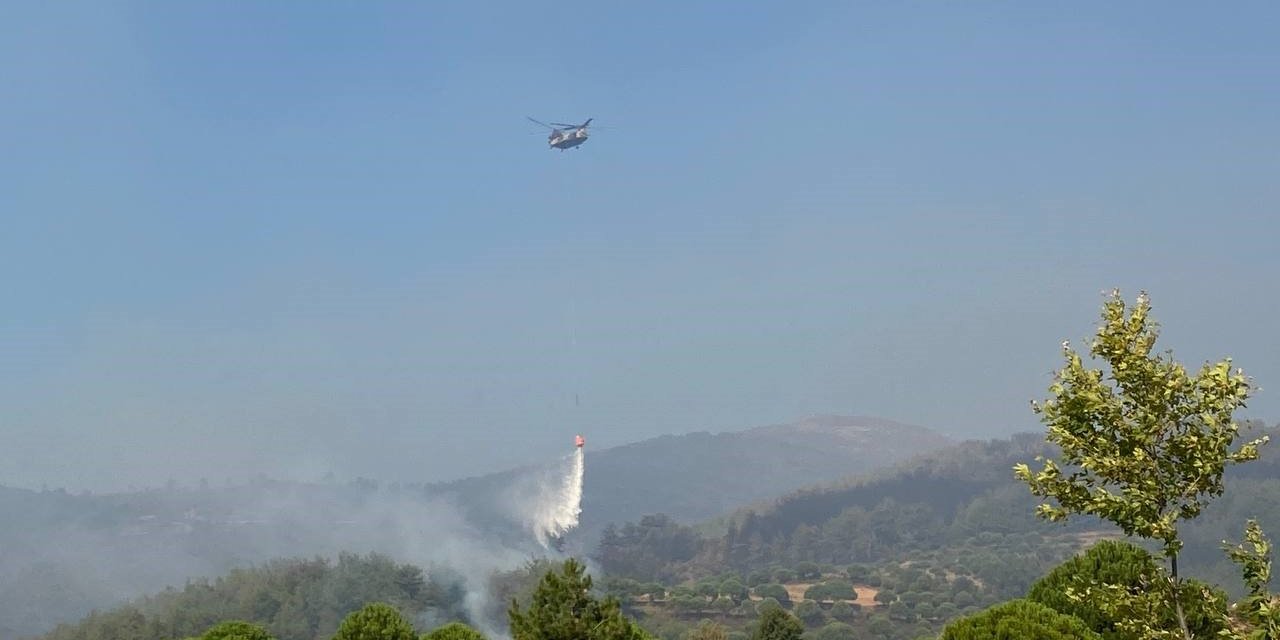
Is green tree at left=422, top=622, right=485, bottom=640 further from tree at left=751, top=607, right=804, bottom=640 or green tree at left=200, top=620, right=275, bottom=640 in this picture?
tree at left=751, top=607, right=804, bottom=640

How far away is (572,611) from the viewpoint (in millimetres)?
37094

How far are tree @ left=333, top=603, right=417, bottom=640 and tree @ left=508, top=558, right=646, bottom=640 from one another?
17.6 meters

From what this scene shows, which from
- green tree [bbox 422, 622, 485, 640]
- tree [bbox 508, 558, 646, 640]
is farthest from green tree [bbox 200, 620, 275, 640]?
tree [bbox 508, 558, 646, 640]

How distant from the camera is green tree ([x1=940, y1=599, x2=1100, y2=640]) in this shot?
132ft

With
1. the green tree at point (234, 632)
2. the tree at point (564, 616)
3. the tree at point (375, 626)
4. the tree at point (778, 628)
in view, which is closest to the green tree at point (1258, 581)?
the tree at point (564, 616)

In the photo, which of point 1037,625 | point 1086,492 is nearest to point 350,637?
point 1037,625

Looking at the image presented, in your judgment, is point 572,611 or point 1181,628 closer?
point 1181,628

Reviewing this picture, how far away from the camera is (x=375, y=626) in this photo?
2066 inches

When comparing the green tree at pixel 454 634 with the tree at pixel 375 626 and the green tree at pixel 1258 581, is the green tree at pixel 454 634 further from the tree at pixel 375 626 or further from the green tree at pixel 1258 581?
the green tree at pixel 1258 581

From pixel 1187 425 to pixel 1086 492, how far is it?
246cm

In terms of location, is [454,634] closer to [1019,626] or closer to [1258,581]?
[1019,626]

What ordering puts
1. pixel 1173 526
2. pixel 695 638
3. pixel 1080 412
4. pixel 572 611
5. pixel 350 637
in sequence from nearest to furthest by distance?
pixel 1173 526
pixel 1080 412
pixel 572 611
pixel 350 637
pixel 695 638

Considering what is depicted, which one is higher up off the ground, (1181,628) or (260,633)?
(1181,628)

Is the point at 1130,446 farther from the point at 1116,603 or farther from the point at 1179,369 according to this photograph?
the point at 1116,603
